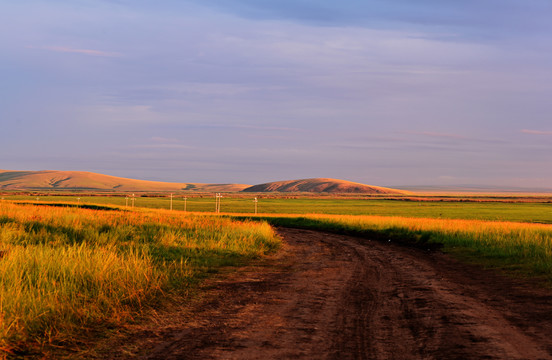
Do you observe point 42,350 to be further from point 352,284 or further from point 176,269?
point 352,284

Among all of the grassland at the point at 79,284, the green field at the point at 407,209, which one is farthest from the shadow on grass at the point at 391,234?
the green field at the point at 407,209

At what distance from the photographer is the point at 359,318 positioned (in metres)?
8.52

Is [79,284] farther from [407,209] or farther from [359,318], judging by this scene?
[407,209]

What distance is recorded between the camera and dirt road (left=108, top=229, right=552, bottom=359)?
661cm

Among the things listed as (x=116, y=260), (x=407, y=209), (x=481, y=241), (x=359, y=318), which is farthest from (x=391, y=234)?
(x=407, y=209)

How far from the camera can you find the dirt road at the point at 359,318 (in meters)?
6.61

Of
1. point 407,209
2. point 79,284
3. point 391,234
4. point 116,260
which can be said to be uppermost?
point 116,260

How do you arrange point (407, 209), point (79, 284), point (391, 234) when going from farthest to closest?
point (407, 209)
point (391, 234)
point (79, 284)

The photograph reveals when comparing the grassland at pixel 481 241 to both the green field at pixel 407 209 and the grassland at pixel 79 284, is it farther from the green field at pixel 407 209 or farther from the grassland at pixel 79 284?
the green field at pixel 407 209

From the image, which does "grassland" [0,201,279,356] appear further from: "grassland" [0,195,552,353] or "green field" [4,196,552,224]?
"green field" [4,196,552,224]

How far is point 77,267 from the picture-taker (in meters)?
11.1

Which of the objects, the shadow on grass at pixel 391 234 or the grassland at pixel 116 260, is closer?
the grassland at pixel 116 260

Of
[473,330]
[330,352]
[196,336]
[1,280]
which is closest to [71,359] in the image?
[196,336]

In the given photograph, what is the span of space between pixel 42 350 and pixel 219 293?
16.2 ft
